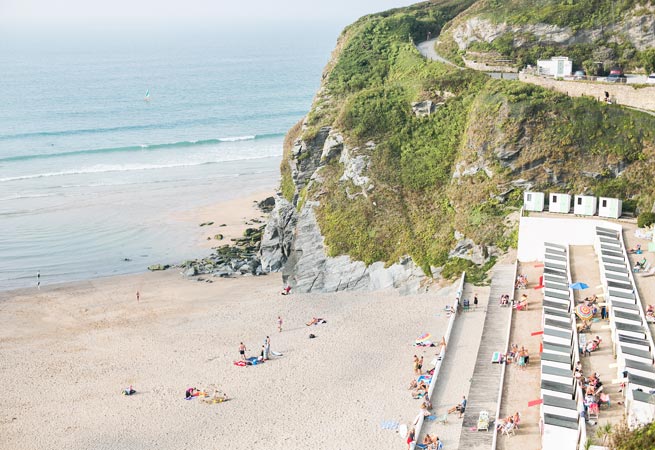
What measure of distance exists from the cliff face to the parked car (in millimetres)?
5086

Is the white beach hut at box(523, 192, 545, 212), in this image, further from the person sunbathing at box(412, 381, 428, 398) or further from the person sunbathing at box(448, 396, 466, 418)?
the person sunbathing at box(448, 396, 466, 418)

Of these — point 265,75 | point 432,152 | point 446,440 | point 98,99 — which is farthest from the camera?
point 265,75

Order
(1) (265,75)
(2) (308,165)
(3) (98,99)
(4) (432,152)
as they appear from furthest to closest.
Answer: (1) (265,75)
(3) (98,99)
(2) (308,165)
(4) (432,152)

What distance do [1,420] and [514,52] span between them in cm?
4481

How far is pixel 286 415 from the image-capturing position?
34.6m

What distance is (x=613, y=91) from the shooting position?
169 ft

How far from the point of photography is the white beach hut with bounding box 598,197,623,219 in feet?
144

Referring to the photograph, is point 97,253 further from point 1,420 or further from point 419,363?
point 419,363

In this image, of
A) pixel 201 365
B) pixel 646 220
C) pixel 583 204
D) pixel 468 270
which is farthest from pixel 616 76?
pixel 201 365

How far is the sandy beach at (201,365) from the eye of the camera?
33.9m

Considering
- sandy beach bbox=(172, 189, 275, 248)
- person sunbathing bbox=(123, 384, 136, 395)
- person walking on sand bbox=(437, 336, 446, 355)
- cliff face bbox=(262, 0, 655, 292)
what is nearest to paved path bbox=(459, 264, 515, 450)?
person walking on sand bbox=(437, 336, 446, 355)

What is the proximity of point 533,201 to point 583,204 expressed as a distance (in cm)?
267

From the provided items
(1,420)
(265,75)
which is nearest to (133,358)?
(1,420)

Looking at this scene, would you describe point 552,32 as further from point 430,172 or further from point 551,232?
point 551,232
